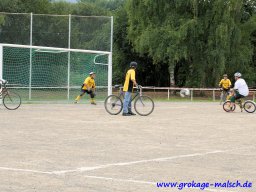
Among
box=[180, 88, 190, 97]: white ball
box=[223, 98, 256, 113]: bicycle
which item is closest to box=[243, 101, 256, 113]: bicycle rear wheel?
box=[223, 98, 256, 113]: bicycle

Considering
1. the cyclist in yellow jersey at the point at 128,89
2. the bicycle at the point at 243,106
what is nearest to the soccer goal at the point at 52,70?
the bicycle at the point at 243,106

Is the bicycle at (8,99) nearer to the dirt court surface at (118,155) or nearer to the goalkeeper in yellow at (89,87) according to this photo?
the dirt court surface at (118,155)

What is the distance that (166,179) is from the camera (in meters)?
7.73

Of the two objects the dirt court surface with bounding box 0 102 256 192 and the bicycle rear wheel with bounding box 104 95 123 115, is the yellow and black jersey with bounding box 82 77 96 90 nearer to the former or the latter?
the bicycle rear wheel with bounding box 104 95 123 115

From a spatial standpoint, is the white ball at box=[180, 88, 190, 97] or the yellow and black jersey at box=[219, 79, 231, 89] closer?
the yellow and black jersey at box=[219, 79, 231, 89]

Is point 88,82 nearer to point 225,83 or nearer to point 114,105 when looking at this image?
point 114,105

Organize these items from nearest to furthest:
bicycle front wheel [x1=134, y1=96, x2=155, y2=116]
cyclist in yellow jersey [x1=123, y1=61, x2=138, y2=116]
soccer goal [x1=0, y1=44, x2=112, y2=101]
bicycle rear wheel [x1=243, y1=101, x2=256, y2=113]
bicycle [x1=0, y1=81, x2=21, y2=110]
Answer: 1. cyclist in yellow jersey [x1=123, y1=61, x2=138, y2=116]
2. bicycle front wheel [x1=134, y1=96, x2=155, y2=116]
3. bicycle [x1=0, y1=81, x2=21, y2=110]
4. bicycle rear wheel [x1=243, y1=101, x2=256, y2=113]
5. soccer goal [x1=0, y1=44, x2=112, y2=101]

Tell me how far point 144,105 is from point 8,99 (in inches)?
209

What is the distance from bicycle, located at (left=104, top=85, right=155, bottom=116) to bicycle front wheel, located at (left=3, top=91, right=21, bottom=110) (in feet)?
12.4

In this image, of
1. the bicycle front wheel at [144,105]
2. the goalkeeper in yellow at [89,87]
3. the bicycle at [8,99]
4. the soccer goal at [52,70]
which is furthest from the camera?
the soccer goal at [52,70]

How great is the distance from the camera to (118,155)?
10.0m

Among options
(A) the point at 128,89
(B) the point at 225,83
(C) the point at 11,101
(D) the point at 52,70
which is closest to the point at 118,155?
(A) the point at 128,89

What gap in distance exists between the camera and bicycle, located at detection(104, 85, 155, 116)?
20.0m

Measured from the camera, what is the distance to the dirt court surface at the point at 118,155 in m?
7.55
